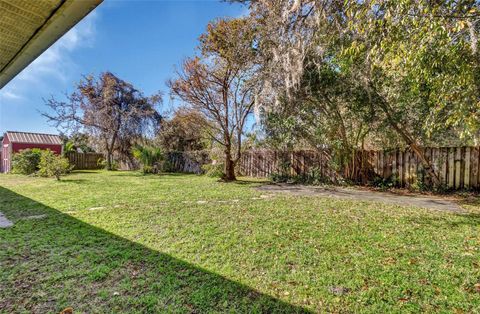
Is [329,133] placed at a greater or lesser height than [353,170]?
greater

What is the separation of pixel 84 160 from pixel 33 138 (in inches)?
153

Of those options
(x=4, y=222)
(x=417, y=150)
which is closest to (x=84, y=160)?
(x=4, y=222)

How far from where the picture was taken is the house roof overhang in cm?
127

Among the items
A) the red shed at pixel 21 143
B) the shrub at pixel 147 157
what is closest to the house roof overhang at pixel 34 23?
the shrub at pixel 147 157

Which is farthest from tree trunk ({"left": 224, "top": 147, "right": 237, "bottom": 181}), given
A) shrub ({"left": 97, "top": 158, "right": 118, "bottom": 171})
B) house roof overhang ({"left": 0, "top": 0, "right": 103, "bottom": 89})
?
shrub ({"left": 97, "top": 158, "right": 118, "bottom": 171})

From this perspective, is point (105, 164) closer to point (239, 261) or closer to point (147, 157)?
point (147, 157)

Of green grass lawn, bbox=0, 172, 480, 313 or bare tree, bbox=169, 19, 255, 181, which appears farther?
bare tree, bbox=169, 19, 255, 181

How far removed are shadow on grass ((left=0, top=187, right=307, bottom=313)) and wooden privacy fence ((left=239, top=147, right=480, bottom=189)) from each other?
762 cm

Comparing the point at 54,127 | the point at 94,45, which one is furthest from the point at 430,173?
the point at 54,127

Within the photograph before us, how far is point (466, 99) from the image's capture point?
4246 mm

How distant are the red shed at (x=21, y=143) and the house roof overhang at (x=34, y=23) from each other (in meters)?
19.1

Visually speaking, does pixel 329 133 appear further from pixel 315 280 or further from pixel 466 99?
pixel 315 280

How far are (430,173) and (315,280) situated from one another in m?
7.11

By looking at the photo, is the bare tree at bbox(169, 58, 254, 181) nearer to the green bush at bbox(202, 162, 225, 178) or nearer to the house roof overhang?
the green bush at bbox(202, 162, 225, 178)
